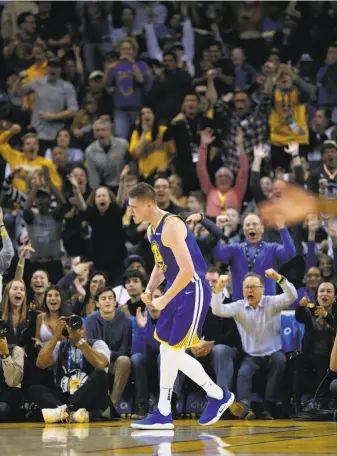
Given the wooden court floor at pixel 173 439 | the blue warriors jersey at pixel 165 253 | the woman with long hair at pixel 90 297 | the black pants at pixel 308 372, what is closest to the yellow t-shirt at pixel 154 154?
the woman with long hair at pixel 90 297

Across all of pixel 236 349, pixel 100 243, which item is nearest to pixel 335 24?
pixel 100 243

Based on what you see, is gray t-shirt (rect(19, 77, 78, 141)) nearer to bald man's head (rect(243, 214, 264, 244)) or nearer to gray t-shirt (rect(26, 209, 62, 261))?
gray t-shirt (rect(26, 209, 62, 261))

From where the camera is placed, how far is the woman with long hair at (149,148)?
16.2 m

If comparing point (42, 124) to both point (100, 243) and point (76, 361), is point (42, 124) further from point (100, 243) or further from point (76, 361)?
point (76, 361)

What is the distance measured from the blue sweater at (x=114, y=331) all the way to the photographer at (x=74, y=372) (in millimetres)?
509

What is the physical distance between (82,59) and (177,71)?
2.32m

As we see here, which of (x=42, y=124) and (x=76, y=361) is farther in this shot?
(x=42, y=124)

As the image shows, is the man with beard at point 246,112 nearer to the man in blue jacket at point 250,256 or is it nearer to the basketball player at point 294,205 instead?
the man in blue jacket at point 250,256

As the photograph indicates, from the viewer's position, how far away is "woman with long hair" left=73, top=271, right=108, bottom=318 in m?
12.4

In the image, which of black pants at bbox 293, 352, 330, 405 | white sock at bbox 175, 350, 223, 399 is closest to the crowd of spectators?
black pants at bbox 293, 352, 330, 405

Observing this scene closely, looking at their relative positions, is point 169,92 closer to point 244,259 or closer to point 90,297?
point 244,259

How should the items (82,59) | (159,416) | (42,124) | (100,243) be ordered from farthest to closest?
(82,59), (42,124), (100,243), (159,416)

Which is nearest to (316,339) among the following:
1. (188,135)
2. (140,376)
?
(140,376)

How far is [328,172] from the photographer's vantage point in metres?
14.2
